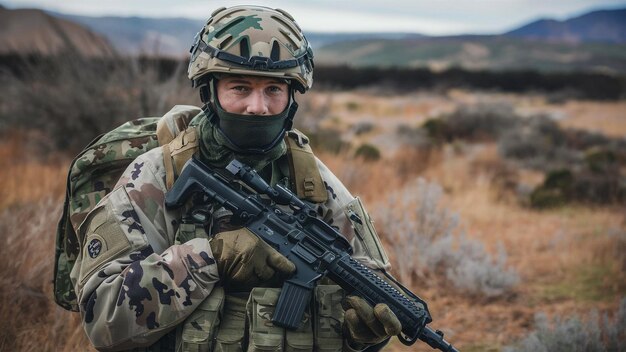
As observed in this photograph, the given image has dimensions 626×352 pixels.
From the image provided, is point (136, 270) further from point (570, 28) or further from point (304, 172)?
point (570, 28)

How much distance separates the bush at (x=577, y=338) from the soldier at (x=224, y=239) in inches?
73.3

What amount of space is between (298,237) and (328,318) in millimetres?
366

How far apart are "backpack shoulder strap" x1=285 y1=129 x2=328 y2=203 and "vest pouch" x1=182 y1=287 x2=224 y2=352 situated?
579 millimetres

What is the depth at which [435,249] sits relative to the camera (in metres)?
5.75

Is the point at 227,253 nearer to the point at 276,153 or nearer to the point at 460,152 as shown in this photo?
the point at 276,153

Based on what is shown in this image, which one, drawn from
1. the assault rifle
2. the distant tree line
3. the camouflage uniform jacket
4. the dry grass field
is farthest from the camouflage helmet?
the distant tree line

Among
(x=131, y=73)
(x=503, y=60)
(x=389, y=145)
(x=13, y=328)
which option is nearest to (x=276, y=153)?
(x=13, y=328)

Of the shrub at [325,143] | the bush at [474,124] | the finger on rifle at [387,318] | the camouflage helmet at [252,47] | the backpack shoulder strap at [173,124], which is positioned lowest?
the bush at [474,124]

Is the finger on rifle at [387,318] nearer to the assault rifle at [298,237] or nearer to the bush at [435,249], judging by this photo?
the assault rifle at [298,237]

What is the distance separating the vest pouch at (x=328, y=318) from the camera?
2318 mm

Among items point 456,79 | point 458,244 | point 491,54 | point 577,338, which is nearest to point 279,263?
point 577,338

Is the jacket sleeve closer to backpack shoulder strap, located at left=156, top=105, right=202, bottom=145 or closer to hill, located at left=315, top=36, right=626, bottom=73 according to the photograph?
backpack shoulder strap, located at left=156, top=105, right=202, bottom=145

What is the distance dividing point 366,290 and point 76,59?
722 cm

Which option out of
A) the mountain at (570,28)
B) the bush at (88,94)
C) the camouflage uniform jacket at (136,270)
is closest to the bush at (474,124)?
the bush at (88,94)
